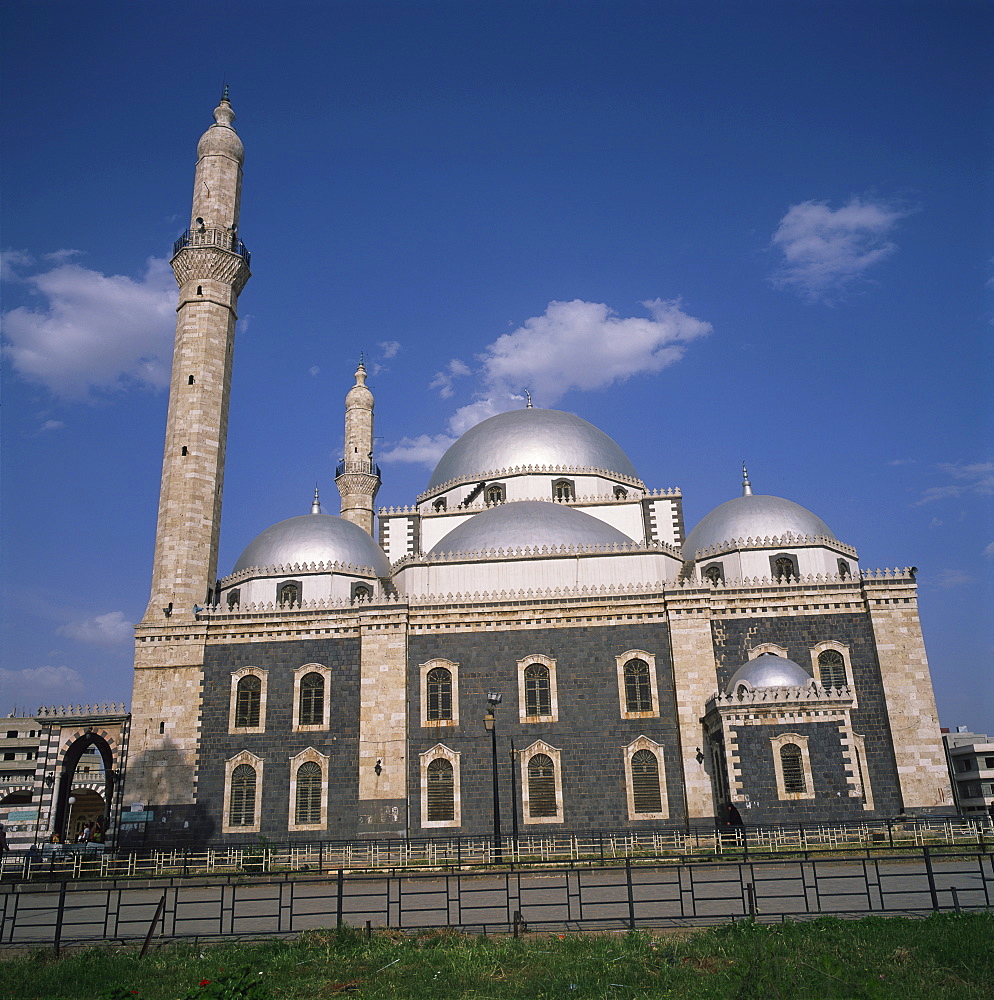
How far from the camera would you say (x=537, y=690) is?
27.8 m

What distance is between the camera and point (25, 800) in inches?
2219

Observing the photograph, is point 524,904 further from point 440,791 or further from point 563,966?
point 440,791

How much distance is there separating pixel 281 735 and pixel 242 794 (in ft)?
6.77

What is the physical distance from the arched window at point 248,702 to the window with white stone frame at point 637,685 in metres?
11.5

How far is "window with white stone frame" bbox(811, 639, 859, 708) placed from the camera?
27.4 meters

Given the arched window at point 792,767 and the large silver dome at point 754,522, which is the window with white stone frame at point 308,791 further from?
the large silver dome at point 754,522

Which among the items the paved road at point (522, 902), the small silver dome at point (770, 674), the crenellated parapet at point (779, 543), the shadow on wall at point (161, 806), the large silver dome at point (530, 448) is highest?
the large silver dome at point (530, 448)

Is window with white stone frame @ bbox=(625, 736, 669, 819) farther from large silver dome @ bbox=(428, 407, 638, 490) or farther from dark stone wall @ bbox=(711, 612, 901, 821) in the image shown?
large silver dome @ bbox=(428, 407, 638, 490)

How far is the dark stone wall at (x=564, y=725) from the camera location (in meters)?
26.2

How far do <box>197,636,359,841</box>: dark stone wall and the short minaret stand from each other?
40.7 feet

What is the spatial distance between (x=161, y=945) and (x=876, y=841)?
18.2 meters

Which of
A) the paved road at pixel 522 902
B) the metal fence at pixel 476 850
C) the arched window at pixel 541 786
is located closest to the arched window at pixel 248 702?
the metal fence at pixel 476 850

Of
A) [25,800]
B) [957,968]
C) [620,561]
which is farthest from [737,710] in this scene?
[25,800]

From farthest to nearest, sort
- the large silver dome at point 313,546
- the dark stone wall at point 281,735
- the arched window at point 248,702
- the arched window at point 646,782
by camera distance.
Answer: the large silver dome at point 313,546 → the arched window at point 248,702 → the dark stone wall at point 281,735 → the arched window at point 646,782
